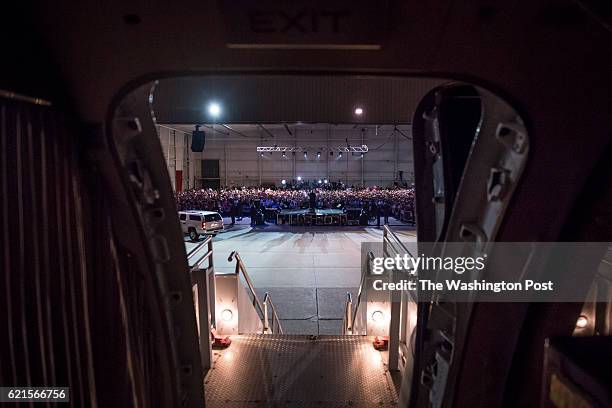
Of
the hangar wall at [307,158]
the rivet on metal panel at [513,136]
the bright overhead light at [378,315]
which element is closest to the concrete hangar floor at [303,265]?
the bright overhead light at [378,315]

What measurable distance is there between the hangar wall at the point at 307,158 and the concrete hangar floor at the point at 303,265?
A: 1176cm

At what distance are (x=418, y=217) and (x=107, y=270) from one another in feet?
7.86

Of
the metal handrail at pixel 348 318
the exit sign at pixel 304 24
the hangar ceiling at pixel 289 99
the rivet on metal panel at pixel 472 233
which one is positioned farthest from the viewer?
the hangar ceiling at pixel 289 99

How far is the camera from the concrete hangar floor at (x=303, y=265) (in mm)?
8148

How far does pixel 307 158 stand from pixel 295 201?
950 cm

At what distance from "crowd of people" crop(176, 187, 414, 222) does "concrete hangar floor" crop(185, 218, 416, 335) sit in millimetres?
1799

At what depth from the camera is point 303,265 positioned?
11953 millimetres

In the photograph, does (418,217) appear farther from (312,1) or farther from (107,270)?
(107,270)

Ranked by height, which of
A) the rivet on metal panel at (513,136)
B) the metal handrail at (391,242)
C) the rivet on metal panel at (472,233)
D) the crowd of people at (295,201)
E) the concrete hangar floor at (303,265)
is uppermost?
the rivet on metal panel at (513,136)

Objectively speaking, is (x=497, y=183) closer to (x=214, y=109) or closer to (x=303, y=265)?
(x=214, y=109)

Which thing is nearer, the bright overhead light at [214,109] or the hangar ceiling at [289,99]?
the hangar ceiling at [289,99]

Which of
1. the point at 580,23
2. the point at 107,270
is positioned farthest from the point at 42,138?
the point at 580,23

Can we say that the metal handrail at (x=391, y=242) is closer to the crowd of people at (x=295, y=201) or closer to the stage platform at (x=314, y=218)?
the stage platform at (x=314, y=218)

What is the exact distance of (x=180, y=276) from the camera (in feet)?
8.43
